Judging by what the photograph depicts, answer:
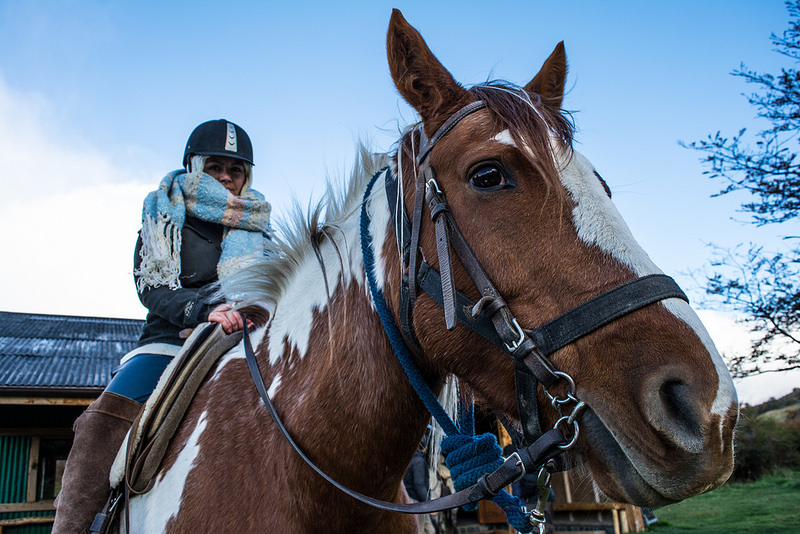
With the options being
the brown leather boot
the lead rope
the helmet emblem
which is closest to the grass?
the lead rope

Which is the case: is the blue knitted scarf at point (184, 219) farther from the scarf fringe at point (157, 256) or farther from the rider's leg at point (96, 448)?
the rider's leg at point (96, 448)

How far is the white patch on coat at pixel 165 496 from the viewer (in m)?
1.79

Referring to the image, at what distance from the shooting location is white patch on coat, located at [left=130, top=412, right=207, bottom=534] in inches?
70.3

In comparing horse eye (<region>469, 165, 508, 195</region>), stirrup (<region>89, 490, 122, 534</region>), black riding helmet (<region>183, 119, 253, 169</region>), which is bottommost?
stirrup (<region>89, 490, 122, 534</region>)

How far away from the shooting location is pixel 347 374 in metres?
1.69

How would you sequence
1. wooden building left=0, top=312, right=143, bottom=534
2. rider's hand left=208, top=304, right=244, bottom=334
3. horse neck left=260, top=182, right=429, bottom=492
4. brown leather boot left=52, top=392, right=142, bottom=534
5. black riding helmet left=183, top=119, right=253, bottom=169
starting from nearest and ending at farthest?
horse neck left=260, top=182, right=429, bottom=492 < brown leather boot left=52, top=392, right=142, bottom=534 < rider's hand left=208, top=304, right=244, bottom=334 < black riding helmet left=183, top=119, right=253, bottom=169 < wooden building left=0, top=312, right=143, bottom=534

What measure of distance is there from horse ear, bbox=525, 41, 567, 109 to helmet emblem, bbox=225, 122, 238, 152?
5.70 feet

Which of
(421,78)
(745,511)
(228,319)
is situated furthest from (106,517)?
(745,511)

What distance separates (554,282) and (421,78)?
84 cm

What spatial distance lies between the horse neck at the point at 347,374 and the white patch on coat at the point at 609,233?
1.94 ft

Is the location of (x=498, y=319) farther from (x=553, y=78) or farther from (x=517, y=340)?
(x=553, y=78)

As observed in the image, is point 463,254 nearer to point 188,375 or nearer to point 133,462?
point 188,375

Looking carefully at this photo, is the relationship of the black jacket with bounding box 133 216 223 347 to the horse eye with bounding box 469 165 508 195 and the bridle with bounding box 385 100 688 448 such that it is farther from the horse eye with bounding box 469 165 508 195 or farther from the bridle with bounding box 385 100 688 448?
the horse eye with bounding box 469 165 508 195

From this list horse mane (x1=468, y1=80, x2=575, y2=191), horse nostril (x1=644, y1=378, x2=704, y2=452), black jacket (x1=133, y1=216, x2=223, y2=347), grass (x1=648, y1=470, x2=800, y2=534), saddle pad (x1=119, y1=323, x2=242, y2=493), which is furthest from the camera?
grass (x1=648, y1=470, x2=800, y2=534)
